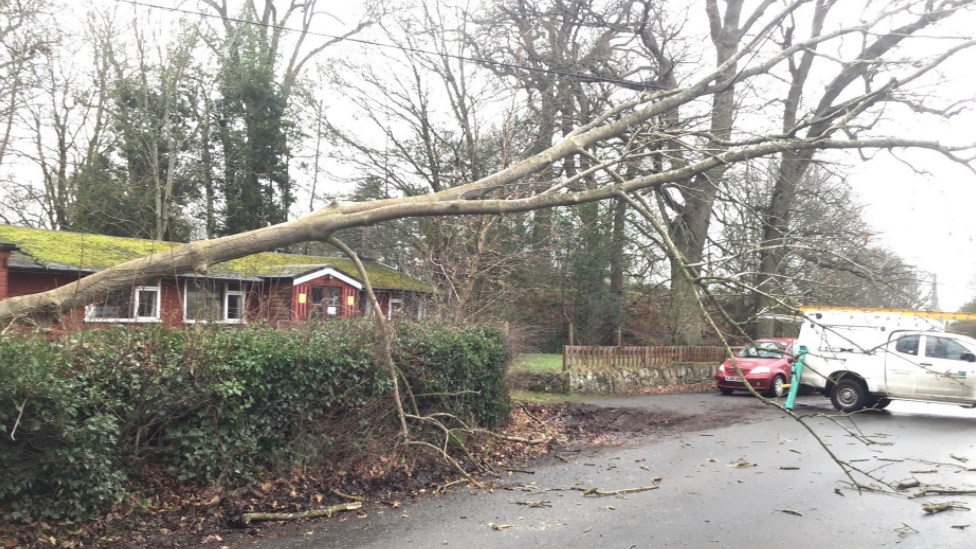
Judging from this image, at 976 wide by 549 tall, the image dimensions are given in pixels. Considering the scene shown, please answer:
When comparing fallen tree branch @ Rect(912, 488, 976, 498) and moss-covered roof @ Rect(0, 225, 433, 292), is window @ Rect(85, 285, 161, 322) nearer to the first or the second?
moss-covered roof @ Rect(0, 225, 433, 292)

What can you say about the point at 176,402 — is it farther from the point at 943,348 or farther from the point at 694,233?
the point at 694,233

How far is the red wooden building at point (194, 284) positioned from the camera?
855 cm

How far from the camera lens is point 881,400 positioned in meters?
16.4

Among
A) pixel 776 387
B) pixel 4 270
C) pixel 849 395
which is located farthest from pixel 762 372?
pixel 4 270

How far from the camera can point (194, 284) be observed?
35.0ft

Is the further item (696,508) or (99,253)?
(99,253)

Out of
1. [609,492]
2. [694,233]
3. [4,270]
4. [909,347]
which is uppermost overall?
[694,233]

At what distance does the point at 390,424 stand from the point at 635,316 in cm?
1842

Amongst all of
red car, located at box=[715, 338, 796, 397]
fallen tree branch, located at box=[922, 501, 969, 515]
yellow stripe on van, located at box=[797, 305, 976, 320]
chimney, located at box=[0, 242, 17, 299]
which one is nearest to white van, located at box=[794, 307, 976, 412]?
yellow stripe on van, located at box=[797, 305, 976, 320]

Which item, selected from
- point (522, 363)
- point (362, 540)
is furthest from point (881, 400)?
point (362, 540)

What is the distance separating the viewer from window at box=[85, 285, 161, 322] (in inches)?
311

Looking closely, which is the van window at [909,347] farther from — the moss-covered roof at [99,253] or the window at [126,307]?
the window at [126,307]

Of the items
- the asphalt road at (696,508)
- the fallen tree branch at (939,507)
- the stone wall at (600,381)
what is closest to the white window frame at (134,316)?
→ the asphalt road at (696,508)

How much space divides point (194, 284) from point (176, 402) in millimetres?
4303
